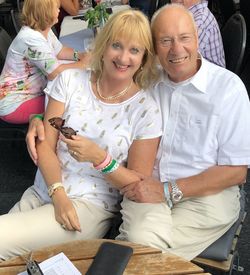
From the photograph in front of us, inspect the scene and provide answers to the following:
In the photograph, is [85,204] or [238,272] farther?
[238,272]

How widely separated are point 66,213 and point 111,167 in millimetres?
248

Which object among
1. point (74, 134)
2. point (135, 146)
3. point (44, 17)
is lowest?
point (135, 146)

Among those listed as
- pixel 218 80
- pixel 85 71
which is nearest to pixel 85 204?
pixel 85 71

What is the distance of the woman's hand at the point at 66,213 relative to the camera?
1.57m

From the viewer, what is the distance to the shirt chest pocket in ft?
5.41

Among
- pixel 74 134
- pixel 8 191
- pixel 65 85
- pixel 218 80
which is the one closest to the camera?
pixel 74 134

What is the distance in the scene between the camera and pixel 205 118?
1658 mm

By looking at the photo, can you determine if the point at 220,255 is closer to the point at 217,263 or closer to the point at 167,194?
the point at 217,263

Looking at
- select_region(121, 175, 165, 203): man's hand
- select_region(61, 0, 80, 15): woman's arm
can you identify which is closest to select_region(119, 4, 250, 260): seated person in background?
select_region(121, 175, 165, 203): man's hand

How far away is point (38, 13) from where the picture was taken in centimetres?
256

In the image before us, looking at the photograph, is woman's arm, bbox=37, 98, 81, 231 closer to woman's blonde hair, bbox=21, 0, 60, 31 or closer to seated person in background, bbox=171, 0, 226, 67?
woman's blonde hair, bbox=21, 0, 60, 31

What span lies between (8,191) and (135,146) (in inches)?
58.8

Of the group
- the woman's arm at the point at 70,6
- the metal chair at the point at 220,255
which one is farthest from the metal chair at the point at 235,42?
the woman's arm at the point at 70,6

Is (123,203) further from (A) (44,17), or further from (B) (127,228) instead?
(A) (44,17)
